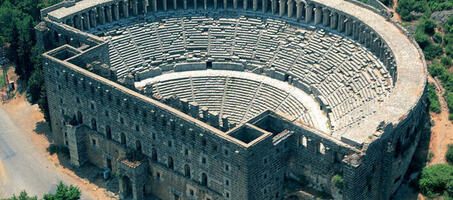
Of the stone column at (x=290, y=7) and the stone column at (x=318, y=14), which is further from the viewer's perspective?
the stone column at (x=290, y=7)

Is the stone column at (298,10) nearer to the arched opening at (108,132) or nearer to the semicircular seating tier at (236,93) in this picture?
the semicircular seating tier at (236,93)

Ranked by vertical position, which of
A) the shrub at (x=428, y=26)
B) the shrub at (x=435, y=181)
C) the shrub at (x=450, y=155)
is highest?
the shrub at (x=428, y=26)

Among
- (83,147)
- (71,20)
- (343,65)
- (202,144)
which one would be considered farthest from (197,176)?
(71,20)

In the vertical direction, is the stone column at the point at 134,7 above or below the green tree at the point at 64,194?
above

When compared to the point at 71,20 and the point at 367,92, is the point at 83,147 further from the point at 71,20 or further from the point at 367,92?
the point at 367,92

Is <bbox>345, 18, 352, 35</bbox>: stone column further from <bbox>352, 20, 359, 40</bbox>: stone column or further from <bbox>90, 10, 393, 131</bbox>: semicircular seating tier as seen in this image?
<bbox>90, 10, 393, 131</bbox>: semicircular seating tier

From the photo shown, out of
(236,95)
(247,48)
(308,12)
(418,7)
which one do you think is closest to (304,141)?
(236,95)

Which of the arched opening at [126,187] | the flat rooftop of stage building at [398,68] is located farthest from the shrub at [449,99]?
the arched opening at [126,187]
